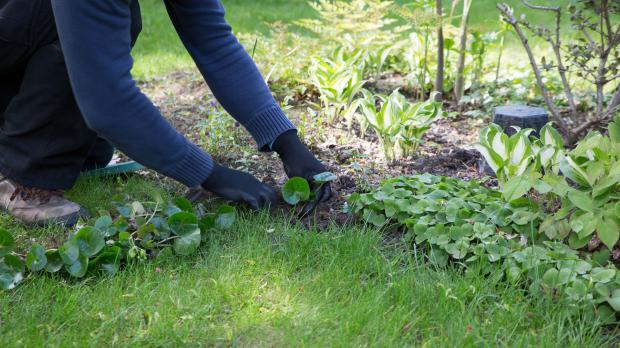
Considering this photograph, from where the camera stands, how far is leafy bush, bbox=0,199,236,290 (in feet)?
6.05

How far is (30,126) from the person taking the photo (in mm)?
2227

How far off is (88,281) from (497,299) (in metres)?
1.14

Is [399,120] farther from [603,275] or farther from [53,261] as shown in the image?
[53,261]

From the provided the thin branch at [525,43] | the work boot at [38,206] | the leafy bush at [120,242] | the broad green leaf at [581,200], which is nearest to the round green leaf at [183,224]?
the leafy bush at [120,242]

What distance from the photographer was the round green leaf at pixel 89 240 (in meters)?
1.90

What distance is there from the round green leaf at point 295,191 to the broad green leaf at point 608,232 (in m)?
0.90

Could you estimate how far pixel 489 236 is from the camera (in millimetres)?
1902

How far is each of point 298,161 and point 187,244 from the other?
0.51m

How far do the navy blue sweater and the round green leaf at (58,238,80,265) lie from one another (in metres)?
0.32

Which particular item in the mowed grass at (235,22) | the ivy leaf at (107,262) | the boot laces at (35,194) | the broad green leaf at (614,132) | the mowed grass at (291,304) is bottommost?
the mowed grass at (235,22)

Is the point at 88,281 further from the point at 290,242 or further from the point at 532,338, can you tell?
the point at 532,338

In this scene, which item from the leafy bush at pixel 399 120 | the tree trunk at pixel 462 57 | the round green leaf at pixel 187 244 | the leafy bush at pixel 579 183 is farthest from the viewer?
the tree trunk at pixel 462 57

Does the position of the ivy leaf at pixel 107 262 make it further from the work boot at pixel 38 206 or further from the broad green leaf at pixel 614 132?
the broad green leaf at pixel 614 132

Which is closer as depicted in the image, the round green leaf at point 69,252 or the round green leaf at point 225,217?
the round green leaf at point 69,252
